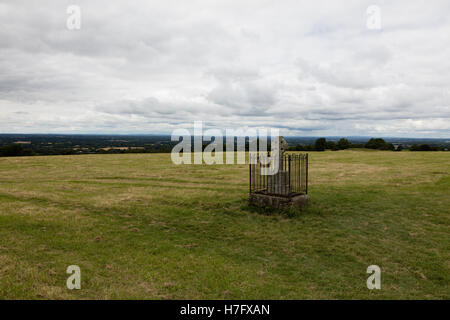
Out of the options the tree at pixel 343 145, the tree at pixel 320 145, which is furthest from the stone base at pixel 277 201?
the tree at pixel 343 145

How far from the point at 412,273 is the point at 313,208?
208 inches

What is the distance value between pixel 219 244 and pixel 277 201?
416 centimetres

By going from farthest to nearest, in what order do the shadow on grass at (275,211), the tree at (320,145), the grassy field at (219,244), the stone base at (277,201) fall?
1. the tree at (320,145)
2. the stone base at (277,201)
3. the shadow on grass at (275,211)
4. the grassy field at (219,244)

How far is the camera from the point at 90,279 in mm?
5777

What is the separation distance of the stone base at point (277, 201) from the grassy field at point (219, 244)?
22.7 inches

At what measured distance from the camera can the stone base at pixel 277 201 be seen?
1106 cm

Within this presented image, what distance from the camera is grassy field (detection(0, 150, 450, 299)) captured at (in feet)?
18.2

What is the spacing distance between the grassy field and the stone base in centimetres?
58

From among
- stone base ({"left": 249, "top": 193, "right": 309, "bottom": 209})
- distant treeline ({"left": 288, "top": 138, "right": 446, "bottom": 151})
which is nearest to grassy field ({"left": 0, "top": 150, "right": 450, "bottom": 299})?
stone base ({"left": 249, "top": 193, "right": 309, "bottom": 209})

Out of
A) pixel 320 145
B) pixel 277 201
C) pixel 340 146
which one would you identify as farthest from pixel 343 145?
pixel 277 201

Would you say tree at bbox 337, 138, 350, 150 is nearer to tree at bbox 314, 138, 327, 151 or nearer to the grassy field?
tree at bbox 314, 138, 327, 151

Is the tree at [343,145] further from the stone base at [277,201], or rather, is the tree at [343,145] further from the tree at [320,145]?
the stone base at [277,201]

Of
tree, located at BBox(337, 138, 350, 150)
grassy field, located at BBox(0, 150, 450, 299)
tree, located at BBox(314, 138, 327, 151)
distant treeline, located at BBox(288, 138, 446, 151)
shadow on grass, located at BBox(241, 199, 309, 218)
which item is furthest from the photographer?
tree, located at BBox(337, 138, 350, 150)
